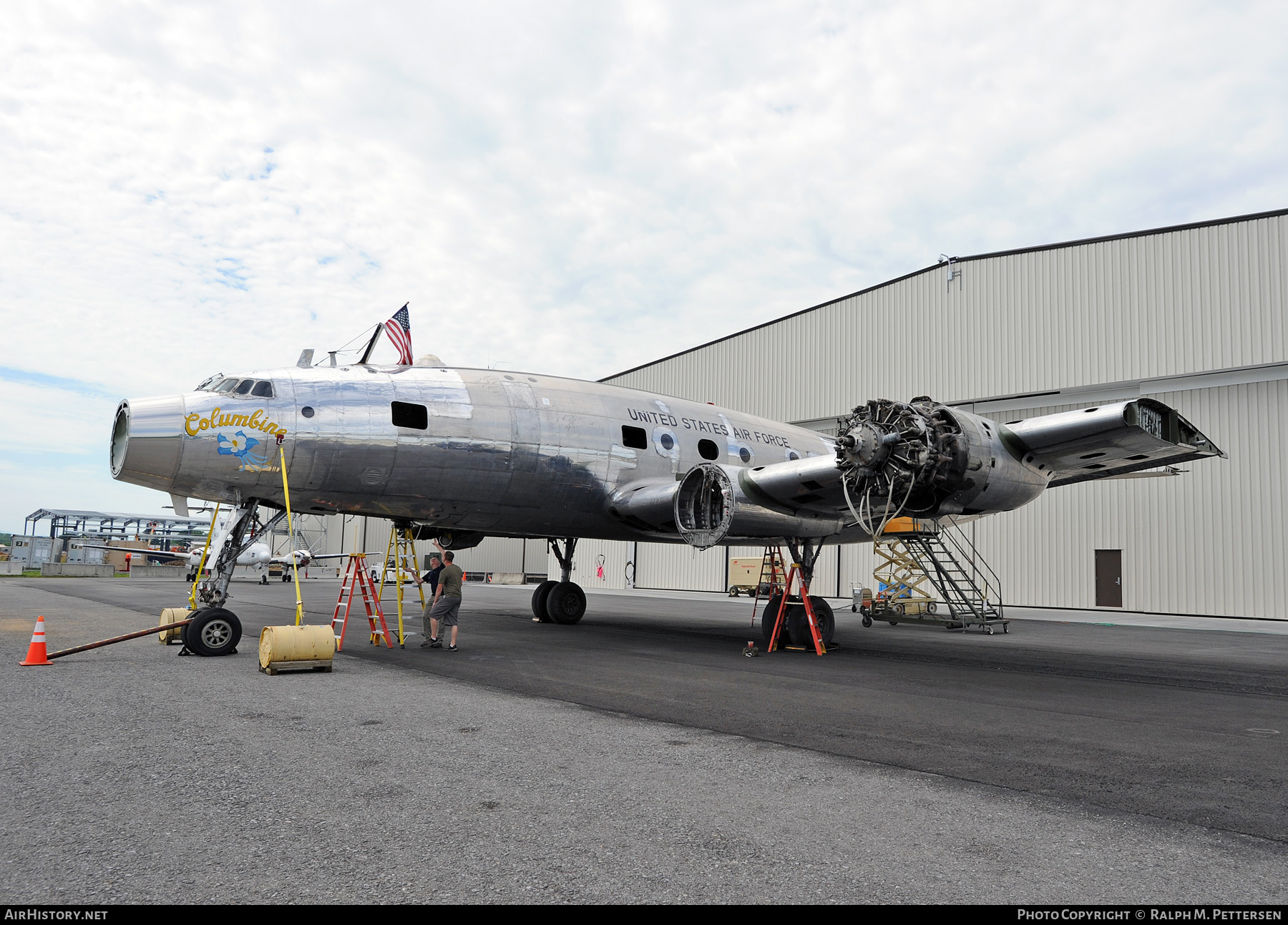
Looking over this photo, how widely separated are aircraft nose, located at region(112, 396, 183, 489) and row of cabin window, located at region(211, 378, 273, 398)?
26.6 inches

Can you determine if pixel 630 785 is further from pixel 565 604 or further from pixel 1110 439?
pixel 565 604

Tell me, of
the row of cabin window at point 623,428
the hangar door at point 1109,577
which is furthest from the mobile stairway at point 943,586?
the row of cabin window at point 623,428

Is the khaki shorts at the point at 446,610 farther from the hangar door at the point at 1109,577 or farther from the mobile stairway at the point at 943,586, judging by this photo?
the hangar door at the point at 1109,577

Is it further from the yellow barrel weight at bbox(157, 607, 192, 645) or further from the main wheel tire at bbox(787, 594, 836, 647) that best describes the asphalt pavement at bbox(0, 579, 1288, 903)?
the main wheel tire at bbox(787, 594, 836, 647)

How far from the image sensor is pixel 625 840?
4.28m

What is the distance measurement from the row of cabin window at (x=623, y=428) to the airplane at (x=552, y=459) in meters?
0.03

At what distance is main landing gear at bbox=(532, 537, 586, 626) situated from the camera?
67.8 feet

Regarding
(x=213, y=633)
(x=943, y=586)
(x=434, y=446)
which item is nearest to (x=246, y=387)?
(x=434, y=446)

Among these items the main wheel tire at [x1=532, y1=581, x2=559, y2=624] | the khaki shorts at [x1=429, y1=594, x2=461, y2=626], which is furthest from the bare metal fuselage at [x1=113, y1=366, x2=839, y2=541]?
the main wheel tire at [x1=532, y1=581, x2=559, y2=624]

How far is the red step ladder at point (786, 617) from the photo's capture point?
46.5 feet

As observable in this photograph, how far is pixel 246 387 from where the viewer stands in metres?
12.4

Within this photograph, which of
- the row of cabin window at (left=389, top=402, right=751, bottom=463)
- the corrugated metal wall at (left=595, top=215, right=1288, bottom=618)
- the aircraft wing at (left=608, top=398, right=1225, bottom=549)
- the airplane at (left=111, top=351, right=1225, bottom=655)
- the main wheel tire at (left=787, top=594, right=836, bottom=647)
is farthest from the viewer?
the corrugated metal wall at (left=595, top=215, right=1288, bottom=618)
